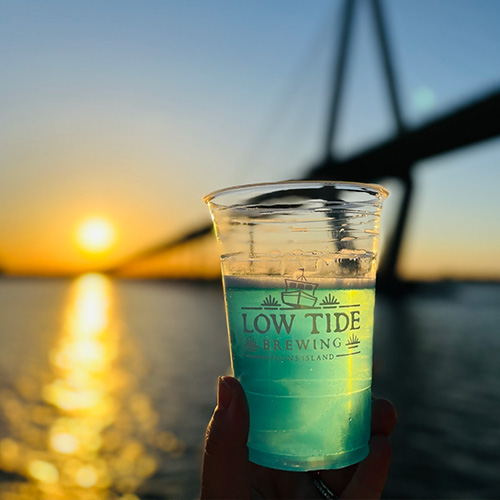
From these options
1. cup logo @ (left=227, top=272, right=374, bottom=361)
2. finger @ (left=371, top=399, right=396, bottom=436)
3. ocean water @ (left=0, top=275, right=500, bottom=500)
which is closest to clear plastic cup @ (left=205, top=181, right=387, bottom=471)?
cup logo @ (left=227, top=272, right=374, bottom=361)

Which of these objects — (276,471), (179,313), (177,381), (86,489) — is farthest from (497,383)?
(179,313)

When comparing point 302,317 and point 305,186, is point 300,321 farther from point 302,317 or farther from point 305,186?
point 305,186

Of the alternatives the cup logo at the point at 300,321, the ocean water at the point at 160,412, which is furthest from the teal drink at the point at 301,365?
the ocean water at the point at 160,412

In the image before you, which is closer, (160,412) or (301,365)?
(301,365)

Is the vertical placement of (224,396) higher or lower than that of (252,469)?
higher

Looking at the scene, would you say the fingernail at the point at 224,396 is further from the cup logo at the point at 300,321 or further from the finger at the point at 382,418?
the finger at the point at 382,418

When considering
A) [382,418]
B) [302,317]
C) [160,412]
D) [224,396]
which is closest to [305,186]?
[302,317]

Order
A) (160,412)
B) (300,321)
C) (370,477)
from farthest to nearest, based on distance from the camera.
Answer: (160,412) → (370,477) → (300,321)
